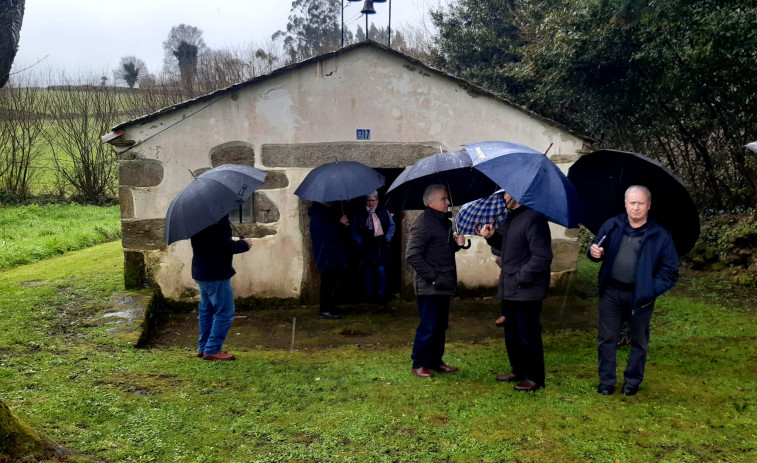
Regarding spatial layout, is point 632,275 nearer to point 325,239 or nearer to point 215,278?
point 215,278

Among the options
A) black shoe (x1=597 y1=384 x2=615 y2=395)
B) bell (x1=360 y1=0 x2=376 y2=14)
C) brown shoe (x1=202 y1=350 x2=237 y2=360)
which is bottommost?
brown shoe (x1=202 y1=350 x2=237 y2=360)

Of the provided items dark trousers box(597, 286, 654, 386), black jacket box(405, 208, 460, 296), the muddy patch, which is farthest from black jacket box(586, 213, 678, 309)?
the muddy patch

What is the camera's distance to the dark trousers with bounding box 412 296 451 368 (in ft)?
15.8

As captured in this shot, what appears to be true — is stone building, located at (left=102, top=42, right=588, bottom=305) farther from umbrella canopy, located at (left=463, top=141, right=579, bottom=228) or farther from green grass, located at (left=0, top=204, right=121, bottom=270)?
green grass, located at (left=0, top=204, right=121, bottom=270)

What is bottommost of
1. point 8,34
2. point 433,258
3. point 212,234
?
point 433,258

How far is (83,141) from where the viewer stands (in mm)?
18203

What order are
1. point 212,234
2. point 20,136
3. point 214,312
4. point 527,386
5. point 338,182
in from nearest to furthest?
1. point 527,386
2. point 212,234
3. point 214,312
4. point 338,182
5. point 20,136

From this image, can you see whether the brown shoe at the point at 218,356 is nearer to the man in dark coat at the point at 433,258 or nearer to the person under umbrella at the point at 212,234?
the person under umbrella at the point at 212,234

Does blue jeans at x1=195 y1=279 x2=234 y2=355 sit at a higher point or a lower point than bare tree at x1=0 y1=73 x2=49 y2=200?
lower

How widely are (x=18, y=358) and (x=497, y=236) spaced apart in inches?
164

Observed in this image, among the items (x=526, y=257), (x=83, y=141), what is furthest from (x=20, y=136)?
(x=526, y=257)

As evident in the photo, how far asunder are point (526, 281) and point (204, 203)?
2764 millimetres

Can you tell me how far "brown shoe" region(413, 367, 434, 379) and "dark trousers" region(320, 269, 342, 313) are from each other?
2764mm

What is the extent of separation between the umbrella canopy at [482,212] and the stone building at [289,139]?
254 centimetres
